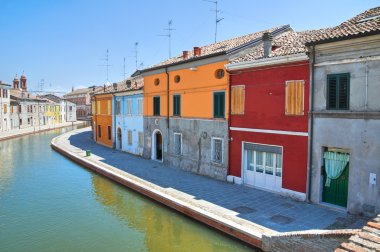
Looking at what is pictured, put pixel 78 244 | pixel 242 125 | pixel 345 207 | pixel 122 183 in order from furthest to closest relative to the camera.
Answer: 1. pixel 122 183
2. pixel 242 125
3. pixel 345 207
4. pixel 78 244

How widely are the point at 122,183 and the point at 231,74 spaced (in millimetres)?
8148

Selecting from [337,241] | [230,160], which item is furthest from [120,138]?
[337,241]

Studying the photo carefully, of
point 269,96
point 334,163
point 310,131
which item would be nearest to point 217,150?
point 269,96

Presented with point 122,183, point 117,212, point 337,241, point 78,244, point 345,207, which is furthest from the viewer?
point 122,183

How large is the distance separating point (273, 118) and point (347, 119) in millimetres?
3254

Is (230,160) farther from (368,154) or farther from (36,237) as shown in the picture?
(36,237)

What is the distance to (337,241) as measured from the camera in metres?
7.53

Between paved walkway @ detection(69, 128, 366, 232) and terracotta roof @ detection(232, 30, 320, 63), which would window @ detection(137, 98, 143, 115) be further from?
terracotta roof @ detection(232, 30, 320, 63)

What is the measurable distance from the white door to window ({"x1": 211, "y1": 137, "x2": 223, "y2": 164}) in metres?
1.80

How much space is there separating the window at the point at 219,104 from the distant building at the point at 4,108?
41.8 metres

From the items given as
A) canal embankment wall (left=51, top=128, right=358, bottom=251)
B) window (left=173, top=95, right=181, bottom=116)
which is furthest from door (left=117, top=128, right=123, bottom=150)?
canal embankment wall (left=51, top=128, right=358, bottom=251)

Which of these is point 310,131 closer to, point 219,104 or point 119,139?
point 219,104

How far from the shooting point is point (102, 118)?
3209 cm

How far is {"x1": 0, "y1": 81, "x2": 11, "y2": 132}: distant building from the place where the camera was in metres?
46.1
